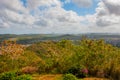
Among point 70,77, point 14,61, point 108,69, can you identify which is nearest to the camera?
point 70,77

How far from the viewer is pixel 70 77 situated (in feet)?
45.4

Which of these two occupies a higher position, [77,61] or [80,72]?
[77,61]

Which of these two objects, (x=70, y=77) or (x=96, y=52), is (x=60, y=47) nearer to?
(x=96, y=52)

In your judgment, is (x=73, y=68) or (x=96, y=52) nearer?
(x=73, y=68)

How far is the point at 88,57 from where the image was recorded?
18500 mm

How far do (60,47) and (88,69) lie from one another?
23.4ft

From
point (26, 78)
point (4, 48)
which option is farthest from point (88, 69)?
point (4, 48)

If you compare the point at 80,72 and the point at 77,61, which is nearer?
the point at 80,72

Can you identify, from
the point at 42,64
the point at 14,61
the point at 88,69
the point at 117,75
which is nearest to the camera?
the point at 117,75

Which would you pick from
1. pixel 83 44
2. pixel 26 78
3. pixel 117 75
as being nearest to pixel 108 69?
pixel 117 75

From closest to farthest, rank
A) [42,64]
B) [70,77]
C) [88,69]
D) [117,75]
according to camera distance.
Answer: [70,77]
[117,75]
[88,69]
[42,64]

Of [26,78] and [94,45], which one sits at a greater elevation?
[94,45]

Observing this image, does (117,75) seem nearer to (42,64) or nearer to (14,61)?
(42,64)

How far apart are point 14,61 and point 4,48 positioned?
2.68 m
